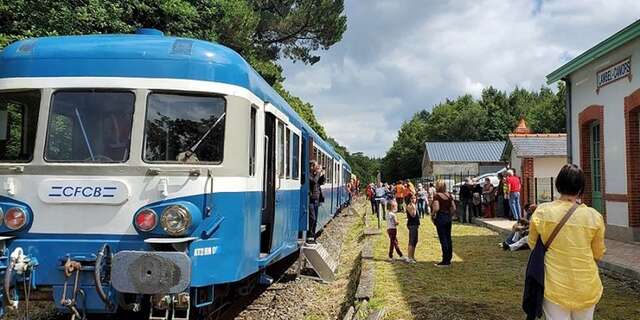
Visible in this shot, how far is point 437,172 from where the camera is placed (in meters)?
60.3

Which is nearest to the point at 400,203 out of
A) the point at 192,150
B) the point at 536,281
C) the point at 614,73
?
the point at 614,73

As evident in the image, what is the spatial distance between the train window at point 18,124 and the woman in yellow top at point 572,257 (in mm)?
4579

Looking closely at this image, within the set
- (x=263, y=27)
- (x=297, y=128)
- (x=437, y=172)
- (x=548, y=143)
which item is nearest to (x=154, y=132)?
(x=297, y=128)

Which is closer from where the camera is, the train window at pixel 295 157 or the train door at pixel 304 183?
the train window at pixel 295 157

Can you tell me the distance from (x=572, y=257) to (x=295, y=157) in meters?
6.14

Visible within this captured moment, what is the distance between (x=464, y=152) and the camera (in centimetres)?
6341

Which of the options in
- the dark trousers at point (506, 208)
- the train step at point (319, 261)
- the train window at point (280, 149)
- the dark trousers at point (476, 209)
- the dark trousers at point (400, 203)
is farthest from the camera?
the dark trousers at point (400, 203)

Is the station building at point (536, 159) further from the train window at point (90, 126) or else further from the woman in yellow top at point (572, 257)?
the train window at point (90, 126)

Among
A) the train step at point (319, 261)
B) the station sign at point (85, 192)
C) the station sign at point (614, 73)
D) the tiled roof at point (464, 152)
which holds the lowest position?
the train step at point (319, 261)

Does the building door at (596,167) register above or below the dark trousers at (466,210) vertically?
above

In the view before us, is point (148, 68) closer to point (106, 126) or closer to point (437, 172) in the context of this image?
point (106, 126)

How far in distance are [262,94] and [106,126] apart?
1856 millimetres

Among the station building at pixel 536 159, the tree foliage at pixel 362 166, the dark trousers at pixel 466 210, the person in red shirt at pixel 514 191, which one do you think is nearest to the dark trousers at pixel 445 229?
the person in red shirt at pixel 514 191

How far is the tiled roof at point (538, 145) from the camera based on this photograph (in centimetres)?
2486
